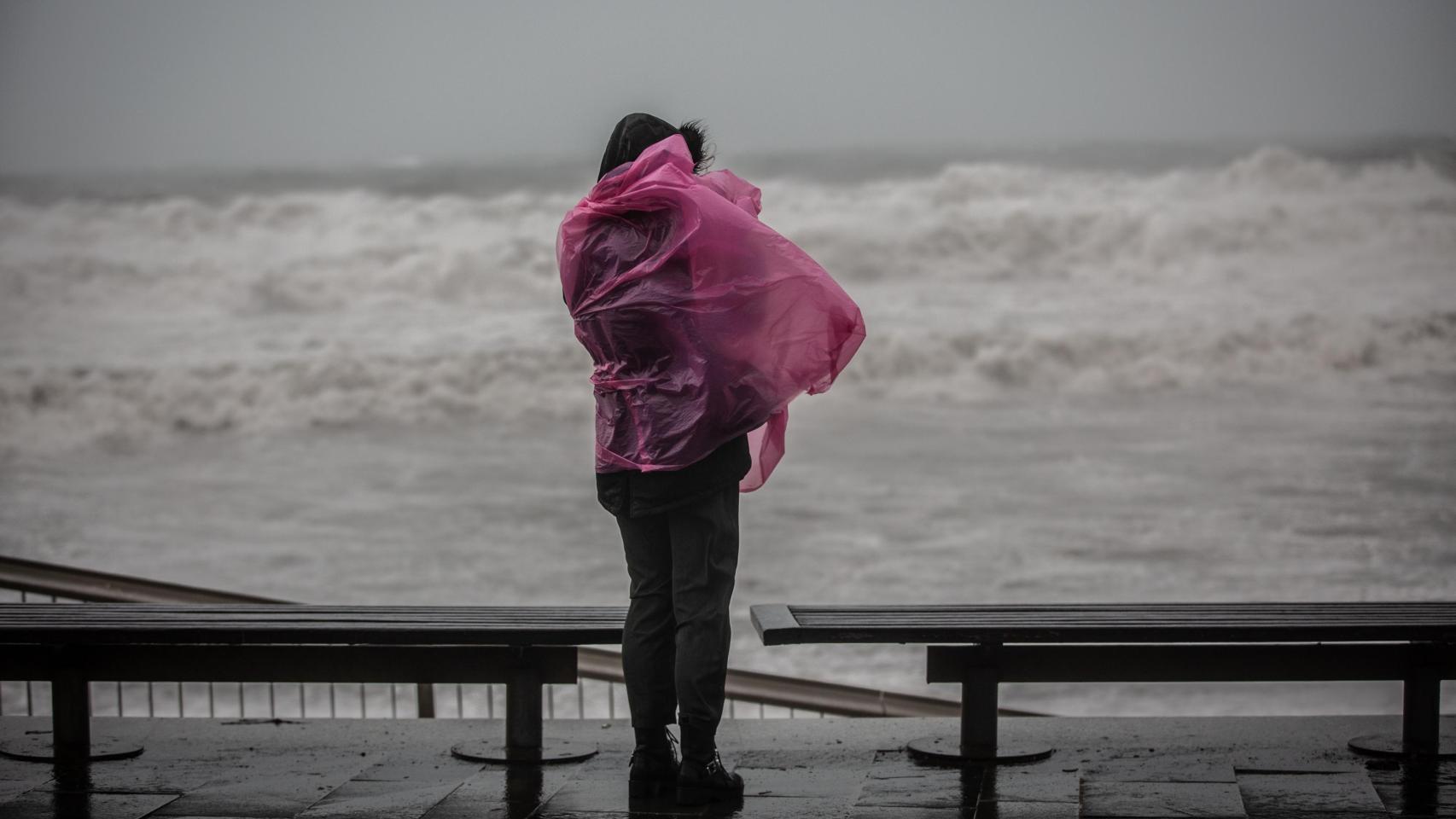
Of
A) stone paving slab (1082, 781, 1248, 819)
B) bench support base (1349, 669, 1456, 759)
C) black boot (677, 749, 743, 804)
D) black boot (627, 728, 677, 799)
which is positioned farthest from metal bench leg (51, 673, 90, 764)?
bench support base (1349, 669, 1456, 759)

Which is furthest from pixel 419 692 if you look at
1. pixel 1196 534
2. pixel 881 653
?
pixel 1196 534

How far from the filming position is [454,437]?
1531 centimetres

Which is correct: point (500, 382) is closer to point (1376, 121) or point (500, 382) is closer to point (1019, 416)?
point (1019, 416)

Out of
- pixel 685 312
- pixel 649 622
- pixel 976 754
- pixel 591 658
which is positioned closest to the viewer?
pixel 685 312

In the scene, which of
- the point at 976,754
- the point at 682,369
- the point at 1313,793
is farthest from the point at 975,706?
the point at 682,369

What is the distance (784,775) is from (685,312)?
102 centimetres

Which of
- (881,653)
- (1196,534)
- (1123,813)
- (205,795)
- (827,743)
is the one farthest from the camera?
(1196,534)

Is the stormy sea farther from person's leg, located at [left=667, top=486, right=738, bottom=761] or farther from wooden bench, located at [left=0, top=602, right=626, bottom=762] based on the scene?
person's leg, located at [left=667, top=486, right=738, bottom=761]

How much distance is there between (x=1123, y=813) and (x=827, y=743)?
845mm

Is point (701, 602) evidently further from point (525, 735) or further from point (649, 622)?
point (525, 735)

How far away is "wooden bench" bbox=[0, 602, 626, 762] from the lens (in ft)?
10.3

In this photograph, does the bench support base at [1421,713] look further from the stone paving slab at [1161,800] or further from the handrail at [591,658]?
the handrail at [591,658]

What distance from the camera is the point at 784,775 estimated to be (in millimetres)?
3219

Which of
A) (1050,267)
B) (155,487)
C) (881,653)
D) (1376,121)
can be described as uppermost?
(1376,121)
